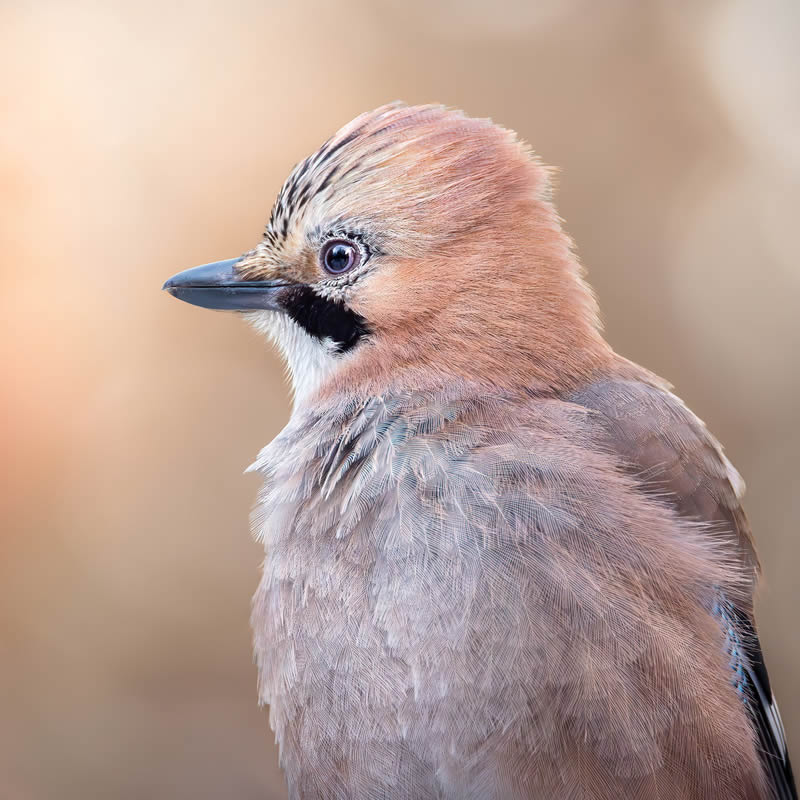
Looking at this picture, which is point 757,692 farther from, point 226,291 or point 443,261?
point 226,291

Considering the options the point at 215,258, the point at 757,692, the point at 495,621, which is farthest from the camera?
the point at 215,258

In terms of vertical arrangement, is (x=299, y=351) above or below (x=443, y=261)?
below

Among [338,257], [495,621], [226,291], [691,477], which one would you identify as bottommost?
[495,621]

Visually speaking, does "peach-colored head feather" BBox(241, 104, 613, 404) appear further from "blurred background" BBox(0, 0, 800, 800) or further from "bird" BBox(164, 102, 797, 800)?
"blurred background" BBox(0, 0, 800, 800)

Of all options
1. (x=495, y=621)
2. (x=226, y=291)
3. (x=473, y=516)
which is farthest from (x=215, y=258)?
(x=495, y=621)

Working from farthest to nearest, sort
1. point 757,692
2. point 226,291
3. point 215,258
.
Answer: point 215,258 → point 226,291 → point 757,692

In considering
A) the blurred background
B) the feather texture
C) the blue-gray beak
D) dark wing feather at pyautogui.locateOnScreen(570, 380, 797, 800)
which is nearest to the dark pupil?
the blue-gray beak

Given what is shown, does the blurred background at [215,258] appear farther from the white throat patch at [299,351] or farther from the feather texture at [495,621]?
the feather texture at [495,621]

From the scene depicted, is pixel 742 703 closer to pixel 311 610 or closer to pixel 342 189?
pixel 311 610
